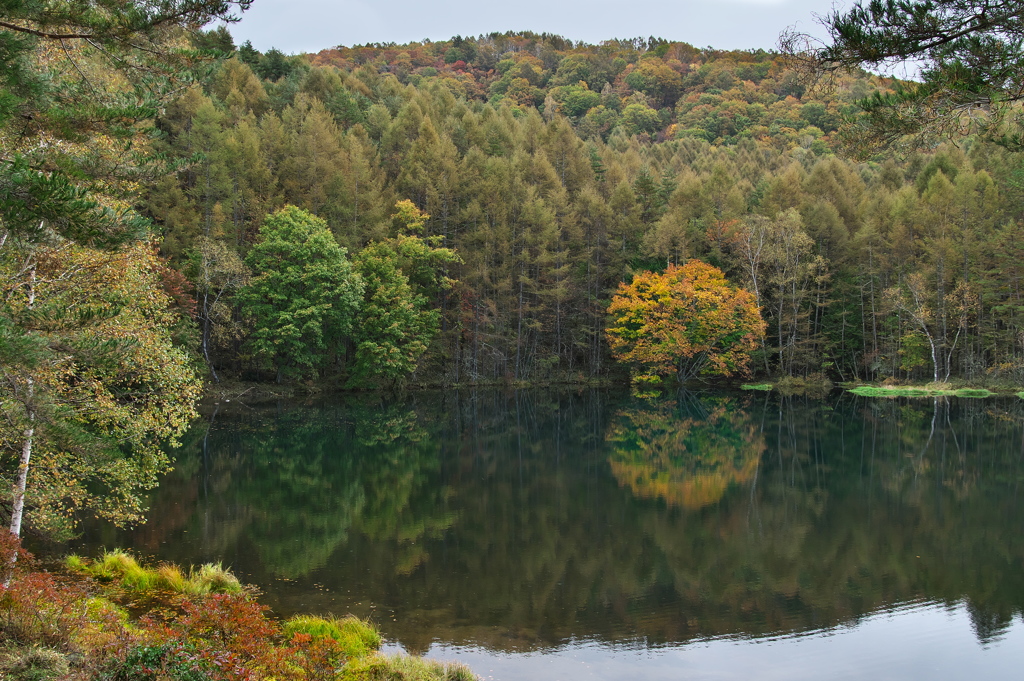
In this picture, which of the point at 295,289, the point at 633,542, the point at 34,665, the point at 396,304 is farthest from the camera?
the point at 396,304

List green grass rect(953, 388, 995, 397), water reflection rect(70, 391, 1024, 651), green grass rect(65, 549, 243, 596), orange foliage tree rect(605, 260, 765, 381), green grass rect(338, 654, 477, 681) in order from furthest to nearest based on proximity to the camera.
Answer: orange foliage tree rect(605, 260, 765, 381) < green grass rect(953, 388, 995, 397) < water reflection rect(70, 391, 1024, 651) < green grass rect(65, 549, 243, 596) < green grass rect(338, 654, 477, 681)

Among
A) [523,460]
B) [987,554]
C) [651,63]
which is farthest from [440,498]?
[651,63]

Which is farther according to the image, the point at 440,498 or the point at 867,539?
the point at 440,498

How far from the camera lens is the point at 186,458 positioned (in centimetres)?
2183

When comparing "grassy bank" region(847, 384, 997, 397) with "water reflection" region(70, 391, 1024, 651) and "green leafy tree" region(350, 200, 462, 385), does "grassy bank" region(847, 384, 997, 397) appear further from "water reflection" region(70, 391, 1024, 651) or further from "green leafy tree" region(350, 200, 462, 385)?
"green leafy tree" region(350, 200, 462, 385)

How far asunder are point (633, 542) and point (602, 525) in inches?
49.0

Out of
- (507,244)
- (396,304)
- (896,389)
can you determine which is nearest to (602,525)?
(396,304)

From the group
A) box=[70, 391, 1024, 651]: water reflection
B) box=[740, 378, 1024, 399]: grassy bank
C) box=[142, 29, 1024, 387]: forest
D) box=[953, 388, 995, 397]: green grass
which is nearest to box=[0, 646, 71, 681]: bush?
box=[70, 391, 1024, 651]: water reflection

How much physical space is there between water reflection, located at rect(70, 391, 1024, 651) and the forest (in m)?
12.7

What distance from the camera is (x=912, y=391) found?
41.3 metres

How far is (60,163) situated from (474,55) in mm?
108877

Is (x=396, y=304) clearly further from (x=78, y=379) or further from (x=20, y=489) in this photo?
(x=20, y=489)

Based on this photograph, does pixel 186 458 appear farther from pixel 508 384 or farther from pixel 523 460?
pixel 508 384

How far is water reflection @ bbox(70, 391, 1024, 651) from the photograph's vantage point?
1125 centimetres
